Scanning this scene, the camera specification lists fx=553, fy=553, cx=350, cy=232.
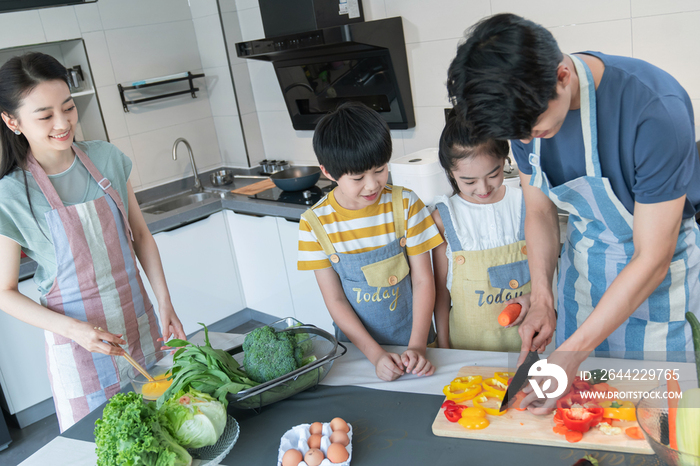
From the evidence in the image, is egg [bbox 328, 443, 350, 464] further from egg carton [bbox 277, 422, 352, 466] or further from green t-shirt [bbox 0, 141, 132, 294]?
green t-shirt [bbox 0, 141, 132, 294]

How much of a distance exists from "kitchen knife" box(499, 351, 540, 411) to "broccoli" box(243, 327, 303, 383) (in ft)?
1.22

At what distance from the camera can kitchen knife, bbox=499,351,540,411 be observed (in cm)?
88

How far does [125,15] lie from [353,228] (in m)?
2.19

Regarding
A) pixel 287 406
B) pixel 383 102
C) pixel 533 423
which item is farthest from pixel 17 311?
pixel 383 102

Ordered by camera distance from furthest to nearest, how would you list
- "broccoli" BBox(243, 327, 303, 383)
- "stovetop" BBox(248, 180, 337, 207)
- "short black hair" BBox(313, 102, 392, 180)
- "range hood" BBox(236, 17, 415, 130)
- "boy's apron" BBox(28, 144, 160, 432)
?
"stovetop" BBox(248, 180, 337, 207) < "range hood" BBox(236, 17, 415, 130) < "boy's apron" BBox(28, 144, 160, 432) < "short black hair" BBox(313, 102, 392, 180) < "broccoli" BBox(243, 327, 303, 383)

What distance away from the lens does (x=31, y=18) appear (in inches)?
98.2

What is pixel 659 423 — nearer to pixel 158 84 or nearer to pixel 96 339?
pixel 96 339

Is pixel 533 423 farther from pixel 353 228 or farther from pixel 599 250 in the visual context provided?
pixel 353 228

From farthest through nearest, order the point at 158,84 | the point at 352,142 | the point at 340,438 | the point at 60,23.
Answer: the point at 158,84 < the point at 60,23 < the point at 352,142 < the point at 340,438

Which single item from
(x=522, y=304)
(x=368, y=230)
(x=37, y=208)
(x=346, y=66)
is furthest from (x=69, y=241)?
(x=346, y=66)

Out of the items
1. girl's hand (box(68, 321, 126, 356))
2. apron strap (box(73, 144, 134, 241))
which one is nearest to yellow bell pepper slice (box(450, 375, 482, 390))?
girl's hand (box(68, 321, 126, 356))

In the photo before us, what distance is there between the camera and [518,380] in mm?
898

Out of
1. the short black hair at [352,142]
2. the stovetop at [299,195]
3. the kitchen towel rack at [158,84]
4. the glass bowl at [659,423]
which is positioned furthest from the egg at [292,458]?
the kitchen towel rack at [158,84]

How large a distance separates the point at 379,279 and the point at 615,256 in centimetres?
51
